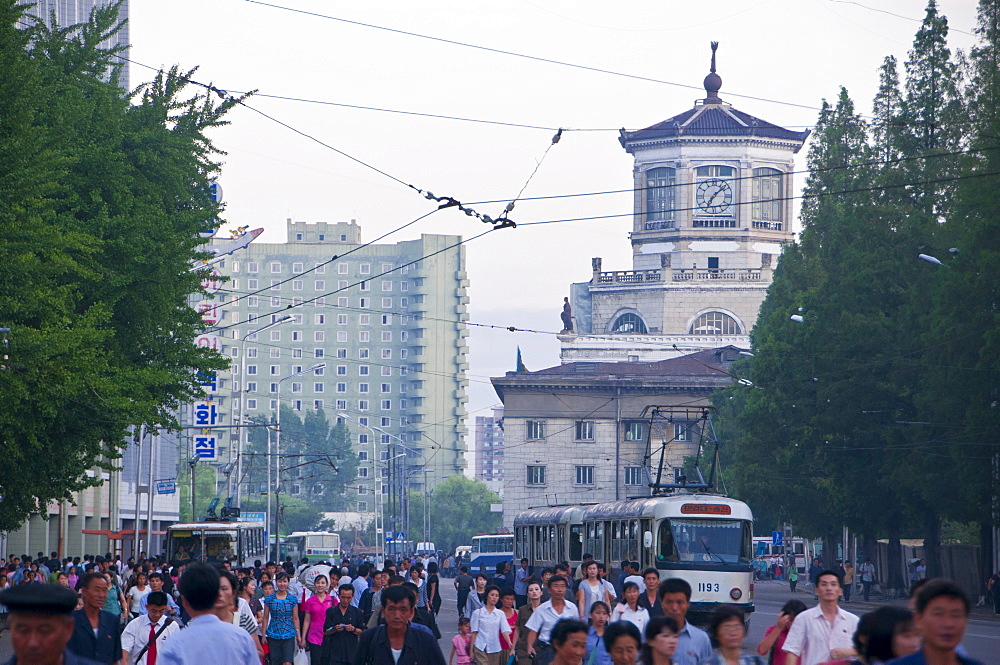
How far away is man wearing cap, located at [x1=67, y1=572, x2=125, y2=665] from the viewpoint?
11055mm

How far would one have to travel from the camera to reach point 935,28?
166 ft

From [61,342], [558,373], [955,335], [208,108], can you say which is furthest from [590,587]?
[558,373]

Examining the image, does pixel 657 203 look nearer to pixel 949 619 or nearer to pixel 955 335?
pixel 955 335

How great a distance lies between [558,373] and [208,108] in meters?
72.2

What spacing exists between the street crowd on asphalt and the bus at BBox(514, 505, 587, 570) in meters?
20.6

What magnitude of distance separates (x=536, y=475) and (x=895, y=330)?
54.2 meters

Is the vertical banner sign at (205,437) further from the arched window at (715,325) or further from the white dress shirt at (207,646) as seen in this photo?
the white dress shirt at (207,646)

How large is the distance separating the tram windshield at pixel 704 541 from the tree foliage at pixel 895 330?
34.5ft

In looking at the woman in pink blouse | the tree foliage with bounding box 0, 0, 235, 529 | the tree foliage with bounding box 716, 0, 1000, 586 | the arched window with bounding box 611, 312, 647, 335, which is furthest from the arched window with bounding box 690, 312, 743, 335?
the woman in pink blouse

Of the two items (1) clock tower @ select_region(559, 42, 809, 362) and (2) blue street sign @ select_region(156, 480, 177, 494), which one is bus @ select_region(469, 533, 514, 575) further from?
(1) clock tower @ select_region(559, 42, 809, 362)

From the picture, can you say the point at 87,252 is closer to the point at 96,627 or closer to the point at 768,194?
the point at 96,627

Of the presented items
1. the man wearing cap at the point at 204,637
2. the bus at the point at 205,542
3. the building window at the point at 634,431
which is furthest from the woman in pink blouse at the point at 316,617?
the building window at the point at 634,431

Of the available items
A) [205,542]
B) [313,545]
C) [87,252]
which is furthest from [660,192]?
[87,252]

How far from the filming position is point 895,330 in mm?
48969
